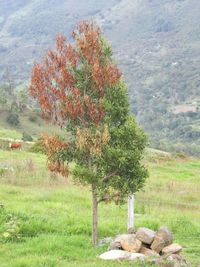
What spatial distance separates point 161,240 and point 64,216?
265 inches

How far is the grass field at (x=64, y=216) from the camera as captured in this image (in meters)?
16.3

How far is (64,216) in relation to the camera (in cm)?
2219

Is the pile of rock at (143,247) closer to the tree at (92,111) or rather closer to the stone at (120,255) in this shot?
the stone at (120,255)

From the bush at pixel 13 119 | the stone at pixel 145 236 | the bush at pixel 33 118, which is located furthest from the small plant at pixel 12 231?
the bush at pixel 33 118

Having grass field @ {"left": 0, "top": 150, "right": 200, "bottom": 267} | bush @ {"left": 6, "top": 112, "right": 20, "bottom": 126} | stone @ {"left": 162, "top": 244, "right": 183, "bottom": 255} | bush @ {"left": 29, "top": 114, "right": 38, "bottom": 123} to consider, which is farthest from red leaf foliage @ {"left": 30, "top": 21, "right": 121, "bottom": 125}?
bush @ {"left": 29, "top": 114, "right": 38, "bottom": 123}

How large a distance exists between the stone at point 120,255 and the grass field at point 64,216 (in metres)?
0.38

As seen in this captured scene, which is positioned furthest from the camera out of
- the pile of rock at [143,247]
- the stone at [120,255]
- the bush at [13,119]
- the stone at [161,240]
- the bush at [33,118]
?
the bush at [33,118]

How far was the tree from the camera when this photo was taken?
55.0ft

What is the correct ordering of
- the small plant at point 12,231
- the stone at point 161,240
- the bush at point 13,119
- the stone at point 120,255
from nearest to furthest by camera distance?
1. the stone at point 120,255
2. the stone at point 161,240
3. the small plant at point 12,231
4. the bush at point 13,119

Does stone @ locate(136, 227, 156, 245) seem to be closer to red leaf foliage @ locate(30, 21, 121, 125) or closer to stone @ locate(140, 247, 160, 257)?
stone @ locate(140, 247, 160, 257)

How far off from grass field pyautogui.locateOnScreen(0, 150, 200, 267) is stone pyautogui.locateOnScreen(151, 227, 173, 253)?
93 centimetres

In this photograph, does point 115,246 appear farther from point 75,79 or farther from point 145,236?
point 75,79

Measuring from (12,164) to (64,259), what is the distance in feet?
63.1

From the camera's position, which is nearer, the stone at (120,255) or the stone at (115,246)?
the stone at (120,255)
